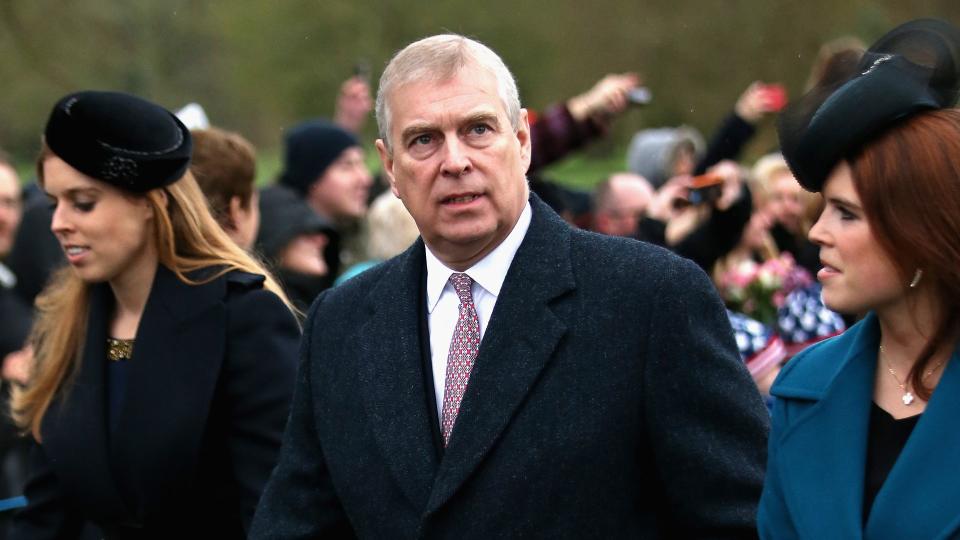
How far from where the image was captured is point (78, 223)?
404cm

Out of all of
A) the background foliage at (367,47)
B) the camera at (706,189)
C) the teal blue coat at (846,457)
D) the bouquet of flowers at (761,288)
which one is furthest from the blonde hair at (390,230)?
the background foliage at (367,47)

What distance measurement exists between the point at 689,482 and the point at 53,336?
2.29m

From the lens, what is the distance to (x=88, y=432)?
400 centimetres

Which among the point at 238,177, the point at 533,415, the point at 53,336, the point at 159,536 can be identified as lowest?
the point at 159,536

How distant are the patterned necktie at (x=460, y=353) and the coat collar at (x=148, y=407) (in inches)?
43.8

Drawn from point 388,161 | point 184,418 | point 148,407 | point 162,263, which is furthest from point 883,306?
point 162,263

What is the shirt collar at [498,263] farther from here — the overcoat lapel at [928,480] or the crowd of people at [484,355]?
the overcoat lapel at [928,480]

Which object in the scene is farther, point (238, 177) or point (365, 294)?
point (238, 177)

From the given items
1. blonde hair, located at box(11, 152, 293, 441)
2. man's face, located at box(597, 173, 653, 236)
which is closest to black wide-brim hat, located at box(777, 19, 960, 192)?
blonde hair, located at box(11, 152, 293, 441)

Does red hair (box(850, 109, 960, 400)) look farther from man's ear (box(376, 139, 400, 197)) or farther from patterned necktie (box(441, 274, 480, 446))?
Result: man's ear (box(376, 139, 400, 197))

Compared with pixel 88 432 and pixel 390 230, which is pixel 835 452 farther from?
pixel 390 230

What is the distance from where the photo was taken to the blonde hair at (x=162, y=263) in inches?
165

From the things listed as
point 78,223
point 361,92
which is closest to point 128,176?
point 78,223

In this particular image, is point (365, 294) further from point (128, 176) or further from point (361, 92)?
point (361, 92)
